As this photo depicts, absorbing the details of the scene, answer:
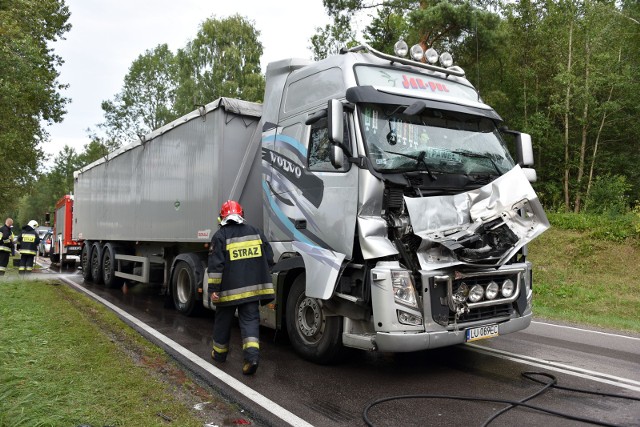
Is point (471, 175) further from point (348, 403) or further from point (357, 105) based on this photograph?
point (348, 403)

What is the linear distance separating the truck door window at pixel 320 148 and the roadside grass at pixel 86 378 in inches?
96.8

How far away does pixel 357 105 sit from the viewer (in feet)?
16.5

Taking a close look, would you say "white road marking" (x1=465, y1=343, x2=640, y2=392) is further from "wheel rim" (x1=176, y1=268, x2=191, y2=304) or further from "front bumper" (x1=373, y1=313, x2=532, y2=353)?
"wheel rim" (x1=176, y1=268, x2=191, y2=304)

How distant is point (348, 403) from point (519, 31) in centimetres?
2016

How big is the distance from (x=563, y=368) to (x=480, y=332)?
1.25m

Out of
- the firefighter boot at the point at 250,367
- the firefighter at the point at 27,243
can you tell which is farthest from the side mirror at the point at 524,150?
the firefighter at the point at 27,243

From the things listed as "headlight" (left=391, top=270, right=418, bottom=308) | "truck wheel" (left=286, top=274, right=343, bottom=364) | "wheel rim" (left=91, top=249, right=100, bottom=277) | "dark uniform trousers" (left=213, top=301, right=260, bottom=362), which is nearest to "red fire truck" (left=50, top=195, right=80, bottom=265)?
"wheel rim" (left=91, top=249, right=100, bottom=277)

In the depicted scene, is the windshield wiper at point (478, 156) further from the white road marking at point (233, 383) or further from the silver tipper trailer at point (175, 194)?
the white road marking at point (233, 383)

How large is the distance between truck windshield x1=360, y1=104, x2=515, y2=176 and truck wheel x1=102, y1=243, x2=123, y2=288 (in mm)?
9206

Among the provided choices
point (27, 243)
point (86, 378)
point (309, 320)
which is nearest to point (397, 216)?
point (309, 320)

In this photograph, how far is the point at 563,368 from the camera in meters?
5.37

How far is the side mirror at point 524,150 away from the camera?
598 cm

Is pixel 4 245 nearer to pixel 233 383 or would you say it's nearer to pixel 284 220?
pixel 284 220

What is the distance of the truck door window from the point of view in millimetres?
5336
